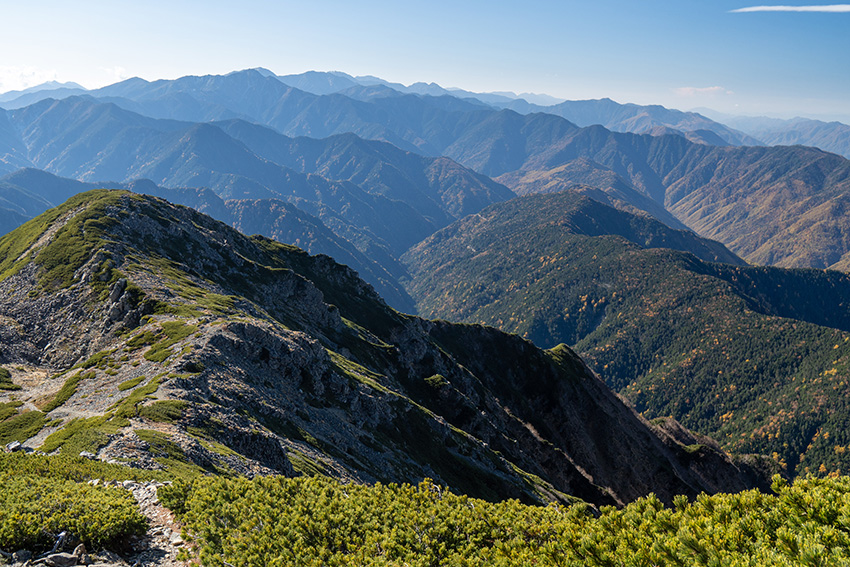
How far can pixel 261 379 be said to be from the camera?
8312cm

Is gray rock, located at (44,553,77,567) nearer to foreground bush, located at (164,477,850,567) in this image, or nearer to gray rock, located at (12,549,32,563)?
gray rock, located at (12,549,32,563)

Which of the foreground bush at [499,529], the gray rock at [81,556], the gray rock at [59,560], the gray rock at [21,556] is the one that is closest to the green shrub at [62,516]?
the gray rock at [21,556]

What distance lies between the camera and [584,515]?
113ft

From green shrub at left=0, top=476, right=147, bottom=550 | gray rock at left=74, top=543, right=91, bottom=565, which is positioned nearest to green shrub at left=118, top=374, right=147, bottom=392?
green shrub at left=0, top=476, right=147, bottom=550

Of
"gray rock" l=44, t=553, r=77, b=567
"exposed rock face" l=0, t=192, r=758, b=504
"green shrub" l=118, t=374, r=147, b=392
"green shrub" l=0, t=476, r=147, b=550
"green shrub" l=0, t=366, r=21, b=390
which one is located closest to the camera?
"gray rock" l=44, t=553, r=77, b=567

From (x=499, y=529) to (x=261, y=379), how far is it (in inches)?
2355

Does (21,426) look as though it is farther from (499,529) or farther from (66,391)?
(499,529)

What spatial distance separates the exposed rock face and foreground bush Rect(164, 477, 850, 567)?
19347 mm

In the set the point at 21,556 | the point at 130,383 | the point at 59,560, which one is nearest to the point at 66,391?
the point at 130,383

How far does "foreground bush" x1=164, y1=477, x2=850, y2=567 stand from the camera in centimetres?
2464

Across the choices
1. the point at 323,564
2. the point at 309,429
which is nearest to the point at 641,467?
the point at 309,429

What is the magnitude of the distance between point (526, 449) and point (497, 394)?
99.8 ft

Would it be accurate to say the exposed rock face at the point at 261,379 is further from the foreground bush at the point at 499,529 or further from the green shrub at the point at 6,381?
the foreground bush at the point at 499,529

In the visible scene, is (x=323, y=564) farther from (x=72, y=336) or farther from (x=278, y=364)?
(x=72, y=336)
